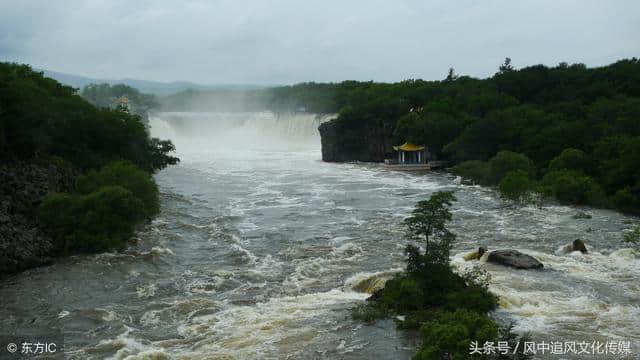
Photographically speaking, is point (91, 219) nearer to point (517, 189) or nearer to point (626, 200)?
point (517, 189)

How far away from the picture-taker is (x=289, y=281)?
2208cm

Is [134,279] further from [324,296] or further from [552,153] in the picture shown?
[552,153]

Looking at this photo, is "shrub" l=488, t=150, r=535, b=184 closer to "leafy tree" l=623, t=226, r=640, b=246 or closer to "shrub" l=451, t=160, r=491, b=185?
"shrub" l=451, t=160, r=491, b=185

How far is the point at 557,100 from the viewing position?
6800 cm

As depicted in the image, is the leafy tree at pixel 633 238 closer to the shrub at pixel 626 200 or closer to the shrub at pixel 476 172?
the shrub at pixel 626 200

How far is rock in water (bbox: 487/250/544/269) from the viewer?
73.4 feet

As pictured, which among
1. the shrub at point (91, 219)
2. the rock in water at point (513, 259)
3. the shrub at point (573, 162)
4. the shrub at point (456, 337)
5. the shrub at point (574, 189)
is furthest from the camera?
the shrub at point (573, 162)

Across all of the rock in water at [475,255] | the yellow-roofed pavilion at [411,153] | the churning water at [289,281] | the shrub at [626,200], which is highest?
the yellow-roofed pavilion at [411,153]

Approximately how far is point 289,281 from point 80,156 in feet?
60.8

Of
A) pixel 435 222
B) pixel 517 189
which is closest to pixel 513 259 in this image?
pixel 435 222

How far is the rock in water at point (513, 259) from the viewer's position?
22.4m

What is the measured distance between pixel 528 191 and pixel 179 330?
2627 cm

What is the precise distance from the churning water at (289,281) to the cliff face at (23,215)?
84 cm

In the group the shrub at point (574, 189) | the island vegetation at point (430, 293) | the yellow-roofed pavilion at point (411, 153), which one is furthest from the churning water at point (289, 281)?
the yellow-roofed pavilion at point (411, 153)
